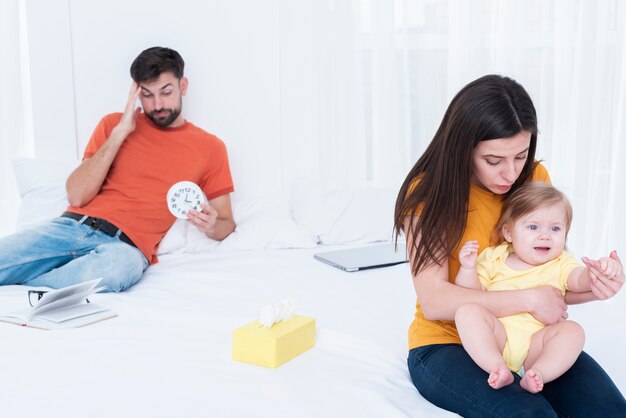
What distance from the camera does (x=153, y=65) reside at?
2768mm

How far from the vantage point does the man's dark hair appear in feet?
9.07

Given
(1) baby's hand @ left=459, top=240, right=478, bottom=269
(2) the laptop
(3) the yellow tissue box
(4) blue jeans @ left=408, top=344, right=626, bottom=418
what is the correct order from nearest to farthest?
(4) blue jeans @ left=408, top=344, right=626, bottom=418, (1) baby's hand @ left=459, top=240, right=478, bottom=269, (3) the yellow tissue box, (2) the laptop

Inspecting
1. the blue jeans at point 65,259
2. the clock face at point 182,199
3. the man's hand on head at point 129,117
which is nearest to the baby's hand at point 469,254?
the blue jeans at point 65,259

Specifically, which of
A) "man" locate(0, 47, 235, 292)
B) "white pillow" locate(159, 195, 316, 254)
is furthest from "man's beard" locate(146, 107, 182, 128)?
"white pillow" locate(159, 195, 316, 254)

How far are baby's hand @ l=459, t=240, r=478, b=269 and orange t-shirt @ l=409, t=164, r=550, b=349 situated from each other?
8cm

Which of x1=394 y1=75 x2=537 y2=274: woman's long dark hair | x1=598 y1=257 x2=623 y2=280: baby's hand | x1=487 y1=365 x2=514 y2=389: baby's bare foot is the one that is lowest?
x1=487 y1=365 x2=514 y2=389: baby's bare foot

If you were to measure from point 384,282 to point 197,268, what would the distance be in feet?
2.43

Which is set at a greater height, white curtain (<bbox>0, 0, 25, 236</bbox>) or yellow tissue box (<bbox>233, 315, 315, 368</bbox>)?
white curtain (<bbox>0, 0, 25, 236</bbox>)

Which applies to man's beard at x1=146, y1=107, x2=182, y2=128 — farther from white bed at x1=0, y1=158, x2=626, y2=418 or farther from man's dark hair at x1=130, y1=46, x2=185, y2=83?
white bed at x1=0, y1=158, x2=626, y2=418

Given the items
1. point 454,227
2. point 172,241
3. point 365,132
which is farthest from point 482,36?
point 454,227

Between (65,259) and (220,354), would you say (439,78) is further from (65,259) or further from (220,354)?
(220,354)

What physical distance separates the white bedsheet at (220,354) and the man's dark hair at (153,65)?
95 cm

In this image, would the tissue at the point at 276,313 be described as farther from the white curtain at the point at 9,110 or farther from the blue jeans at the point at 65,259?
the white curtain at the point at 9,110

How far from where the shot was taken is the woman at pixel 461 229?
52.2 inches
